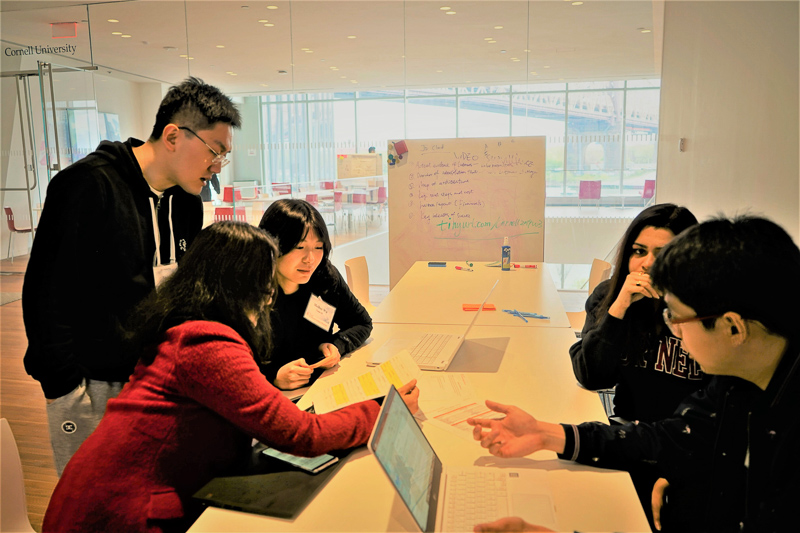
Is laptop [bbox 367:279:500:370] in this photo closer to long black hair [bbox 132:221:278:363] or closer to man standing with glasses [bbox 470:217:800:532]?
long black hair [bbox 132:221:278:363]

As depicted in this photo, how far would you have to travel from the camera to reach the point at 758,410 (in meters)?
1.03

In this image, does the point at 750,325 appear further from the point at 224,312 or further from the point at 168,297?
the point at 168,297

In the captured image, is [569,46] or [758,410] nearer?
[758,410]

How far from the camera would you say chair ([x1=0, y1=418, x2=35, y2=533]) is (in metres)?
1.46

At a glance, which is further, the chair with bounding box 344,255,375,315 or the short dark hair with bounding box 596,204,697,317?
the chair with bounding box 344,255,375,315

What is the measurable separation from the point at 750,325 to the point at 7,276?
8.46 meters

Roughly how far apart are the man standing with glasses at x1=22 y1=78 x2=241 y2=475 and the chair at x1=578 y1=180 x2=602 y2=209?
4.59m

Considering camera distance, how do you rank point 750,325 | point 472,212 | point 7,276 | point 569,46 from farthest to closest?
point 7,276, point 569,46, point 472,212, point 750,325

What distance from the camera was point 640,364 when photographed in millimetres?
1810

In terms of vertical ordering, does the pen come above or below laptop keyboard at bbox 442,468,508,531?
above

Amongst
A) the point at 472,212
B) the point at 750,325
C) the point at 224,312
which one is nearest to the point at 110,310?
the point at 224,312

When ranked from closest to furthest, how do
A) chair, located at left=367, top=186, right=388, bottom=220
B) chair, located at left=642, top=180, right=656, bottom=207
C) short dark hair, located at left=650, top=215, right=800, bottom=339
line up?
short dark hair, located at left=650, top=215, right=800, bottom=339, chair, located at left=642, top=180, right=656, bottom=207, chair, located at left=367, top=186, right=388, bottom=220

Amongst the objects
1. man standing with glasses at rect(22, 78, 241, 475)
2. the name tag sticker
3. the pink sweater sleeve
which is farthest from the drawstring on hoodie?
the pink sweater sleeve

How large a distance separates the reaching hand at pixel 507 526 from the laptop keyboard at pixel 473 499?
0.05 m
